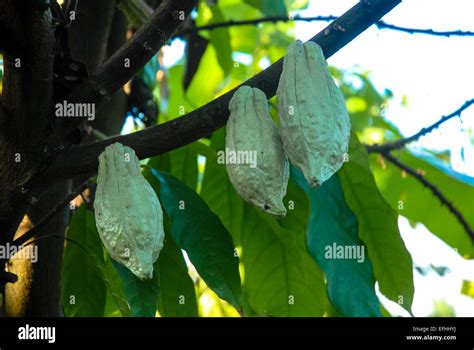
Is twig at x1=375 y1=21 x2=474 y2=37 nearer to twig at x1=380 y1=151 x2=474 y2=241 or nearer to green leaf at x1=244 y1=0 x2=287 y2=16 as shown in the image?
twig at x1=380 y1=151 x2=474 y2=241

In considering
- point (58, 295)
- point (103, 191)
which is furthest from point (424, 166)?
point (103, 191)

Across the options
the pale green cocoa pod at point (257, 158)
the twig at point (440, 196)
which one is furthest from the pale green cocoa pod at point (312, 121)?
the twig at point (440, 196)

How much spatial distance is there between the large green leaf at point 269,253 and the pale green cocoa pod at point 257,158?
497 millimetres

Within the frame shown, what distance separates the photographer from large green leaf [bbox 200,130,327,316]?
1432 mm

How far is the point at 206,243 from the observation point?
123cm

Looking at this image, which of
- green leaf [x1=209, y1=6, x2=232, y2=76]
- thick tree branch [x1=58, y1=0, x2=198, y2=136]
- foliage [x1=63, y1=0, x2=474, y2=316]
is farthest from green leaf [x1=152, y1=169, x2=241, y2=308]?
green leaf [x1=209, y1=6, x2=232, y2=76]

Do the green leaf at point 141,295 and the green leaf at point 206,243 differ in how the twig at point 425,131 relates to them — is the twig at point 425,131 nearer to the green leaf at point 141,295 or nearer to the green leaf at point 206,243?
the green leaf at point 206,243

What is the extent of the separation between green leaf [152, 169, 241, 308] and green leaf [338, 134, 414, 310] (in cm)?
33

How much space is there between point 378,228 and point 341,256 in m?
0.19

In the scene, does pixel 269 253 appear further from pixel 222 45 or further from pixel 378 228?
pixel 222 45

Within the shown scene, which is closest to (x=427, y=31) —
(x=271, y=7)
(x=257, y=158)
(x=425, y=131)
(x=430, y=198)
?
(x=425, y=131)

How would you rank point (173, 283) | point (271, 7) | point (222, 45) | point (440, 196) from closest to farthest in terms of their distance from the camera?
1. point (173, 283)
2. point (440, 196)
3. point (271, 7)
4. point (222, 45)

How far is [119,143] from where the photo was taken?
1.02 meters
